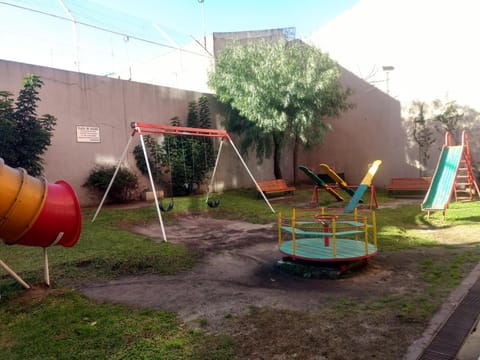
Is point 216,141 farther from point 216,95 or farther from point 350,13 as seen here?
point 350,13

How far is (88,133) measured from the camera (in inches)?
520

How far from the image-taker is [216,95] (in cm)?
1712

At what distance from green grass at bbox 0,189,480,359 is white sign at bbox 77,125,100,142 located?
3560 mm

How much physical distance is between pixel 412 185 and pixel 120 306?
563 inches

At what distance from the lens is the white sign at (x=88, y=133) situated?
12984 mm

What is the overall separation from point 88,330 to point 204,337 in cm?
118

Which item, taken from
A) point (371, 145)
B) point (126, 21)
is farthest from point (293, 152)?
point (126, 21)

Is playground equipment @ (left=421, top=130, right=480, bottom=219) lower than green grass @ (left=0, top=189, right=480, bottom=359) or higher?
higher

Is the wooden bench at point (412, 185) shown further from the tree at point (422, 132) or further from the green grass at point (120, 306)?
the green grass at point (120, 306)

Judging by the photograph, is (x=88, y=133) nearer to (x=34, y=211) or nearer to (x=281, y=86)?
(x=281, y=86)

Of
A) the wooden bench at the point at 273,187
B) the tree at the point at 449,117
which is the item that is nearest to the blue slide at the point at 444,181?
the tree at the point at 449,117

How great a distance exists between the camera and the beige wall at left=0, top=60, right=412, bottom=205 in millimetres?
12391

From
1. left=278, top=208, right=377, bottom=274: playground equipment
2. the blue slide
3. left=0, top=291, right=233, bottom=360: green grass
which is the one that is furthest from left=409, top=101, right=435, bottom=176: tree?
left=0, top=291, right=233, bottom=360: green grass

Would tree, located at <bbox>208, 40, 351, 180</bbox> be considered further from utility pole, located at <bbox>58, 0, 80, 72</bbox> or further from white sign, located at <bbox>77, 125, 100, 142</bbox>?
utility pole, located at <bbox>58, 0, 80, 72</bbox>
